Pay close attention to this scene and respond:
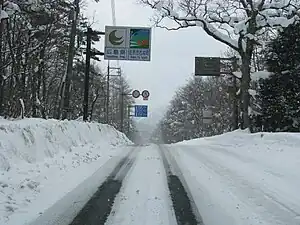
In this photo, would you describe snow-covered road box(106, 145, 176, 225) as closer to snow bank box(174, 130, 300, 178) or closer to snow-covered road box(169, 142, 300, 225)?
snow-covered road box(169, 142, 300, 225)

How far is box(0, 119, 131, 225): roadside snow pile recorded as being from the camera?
21.0 ft

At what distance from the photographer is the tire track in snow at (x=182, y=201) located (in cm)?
582

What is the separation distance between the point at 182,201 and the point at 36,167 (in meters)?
3.64

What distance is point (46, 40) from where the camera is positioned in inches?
1046

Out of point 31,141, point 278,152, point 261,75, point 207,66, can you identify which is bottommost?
point 278,152

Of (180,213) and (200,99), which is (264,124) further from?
(200,99)

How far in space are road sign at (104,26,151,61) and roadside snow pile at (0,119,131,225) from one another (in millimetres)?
12259

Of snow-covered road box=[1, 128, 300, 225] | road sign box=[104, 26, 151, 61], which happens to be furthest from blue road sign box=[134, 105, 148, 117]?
snow-covered road box=[1, 128, 300, 225]

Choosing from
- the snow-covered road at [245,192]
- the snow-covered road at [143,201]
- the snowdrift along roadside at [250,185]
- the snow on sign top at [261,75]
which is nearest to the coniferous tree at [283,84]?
the snow on sign top at [261,75]

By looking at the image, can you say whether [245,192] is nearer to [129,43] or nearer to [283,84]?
[283,84]

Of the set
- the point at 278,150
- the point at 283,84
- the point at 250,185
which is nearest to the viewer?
the point at 250,185

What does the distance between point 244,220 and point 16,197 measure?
3.52m

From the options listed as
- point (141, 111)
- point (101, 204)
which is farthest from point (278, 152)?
point (141, 111)

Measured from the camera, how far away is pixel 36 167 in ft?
29.6
